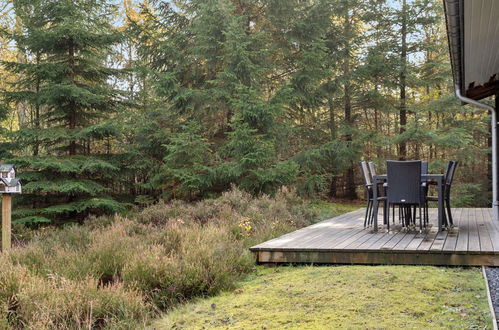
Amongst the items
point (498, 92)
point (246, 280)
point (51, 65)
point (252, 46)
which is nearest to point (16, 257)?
point (246, 280)

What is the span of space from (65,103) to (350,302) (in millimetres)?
9767

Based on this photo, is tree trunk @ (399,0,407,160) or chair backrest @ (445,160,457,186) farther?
tree trunk @ (399,0,407,160)

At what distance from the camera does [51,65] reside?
10406 millimetres

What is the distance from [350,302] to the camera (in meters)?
3.45

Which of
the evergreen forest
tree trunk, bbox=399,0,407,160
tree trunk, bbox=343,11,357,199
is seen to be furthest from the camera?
tree trunk, bbox=343,11,357,199

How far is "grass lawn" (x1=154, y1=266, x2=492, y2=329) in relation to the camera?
3.01m

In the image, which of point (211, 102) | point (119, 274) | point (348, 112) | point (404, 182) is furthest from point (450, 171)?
point (348, 112)

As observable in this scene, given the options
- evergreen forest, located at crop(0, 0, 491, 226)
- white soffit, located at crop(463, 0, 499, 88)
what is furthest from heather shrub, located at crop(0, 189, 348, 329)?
evergreen forest, located at crop(0, 0, 491, 226)

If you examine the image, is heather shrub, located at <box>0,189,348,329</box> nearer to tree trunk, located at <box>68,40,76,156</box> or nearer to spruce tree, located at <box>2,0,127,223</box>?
spruce tree, located at <box>2,0,127,223</box>

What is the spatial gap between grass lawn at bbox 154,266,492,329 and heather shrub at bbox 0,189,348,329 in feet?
0.83

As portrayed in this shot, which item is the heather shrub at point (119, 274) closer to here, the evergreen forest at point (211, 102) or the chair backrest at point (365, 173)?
the chair backrest at point (365, 173)

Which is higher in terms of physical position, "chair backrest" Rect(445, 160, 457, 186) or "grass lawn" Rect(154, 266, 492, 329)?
"chair backrest" Rect(445, 160, 457, 186)

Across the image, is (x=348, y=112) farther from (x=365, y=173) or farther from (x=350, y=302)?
(x=350, y=302)

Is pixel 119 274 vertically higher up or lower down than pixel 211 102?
lower down
